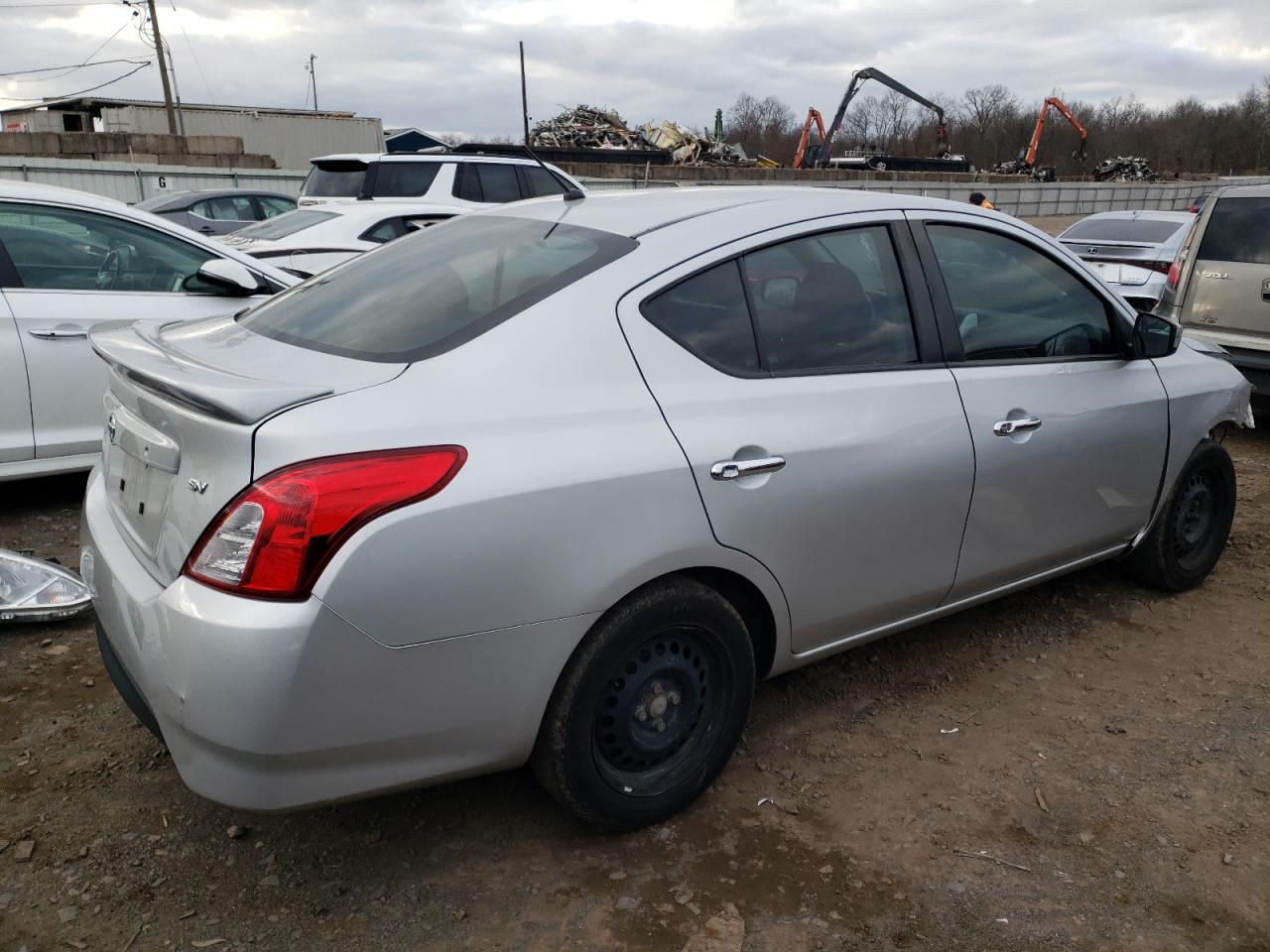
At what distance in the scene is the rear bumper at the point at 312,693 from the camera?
202 cm

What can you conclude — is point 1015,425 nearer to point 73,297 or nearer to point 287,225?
point 73,297

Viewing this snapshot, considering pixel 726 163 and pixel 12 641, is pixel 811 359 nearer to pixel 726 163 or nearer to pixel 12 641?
pixel 12 641

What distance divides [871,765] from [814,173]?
26618 millimetres

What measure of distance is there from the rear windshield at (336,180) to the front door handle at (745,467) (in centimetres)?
879

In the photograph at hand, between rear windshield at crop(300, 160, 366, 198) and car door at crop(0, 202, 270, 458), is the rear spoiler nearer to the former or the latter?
car door at crop(0, 202, 270, 458)

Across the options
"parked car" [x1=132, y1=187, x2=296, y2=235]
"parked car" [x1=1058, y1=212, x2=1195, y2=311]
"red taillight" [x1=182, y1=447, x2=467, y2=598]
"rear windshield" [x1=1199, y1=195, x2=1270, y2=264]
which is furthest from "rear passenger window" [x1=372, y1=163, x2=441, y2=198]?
"red taillight" [x1=182, y1=447, x2=467, y2=598]

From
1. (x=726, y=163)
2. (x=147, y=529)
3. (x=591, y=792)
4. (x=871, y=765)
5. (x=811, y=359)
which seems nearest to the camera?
(x=147, y=529)

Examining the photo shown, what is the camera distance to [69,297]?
486cm

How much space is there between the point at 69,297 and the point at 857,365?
152 inches

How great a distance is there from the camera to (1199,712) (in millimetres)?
3482

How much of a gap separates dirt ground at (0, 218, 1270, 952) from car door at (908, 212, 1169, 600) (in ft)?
1.87

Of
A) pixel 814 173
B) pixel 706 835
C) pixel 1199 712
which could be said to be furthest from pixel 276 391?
pixel 814 173

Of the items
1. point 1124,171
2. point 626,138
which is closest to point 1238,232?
point 626,138

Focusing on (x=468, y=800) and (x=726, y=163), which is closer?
(x=468, y=800)
